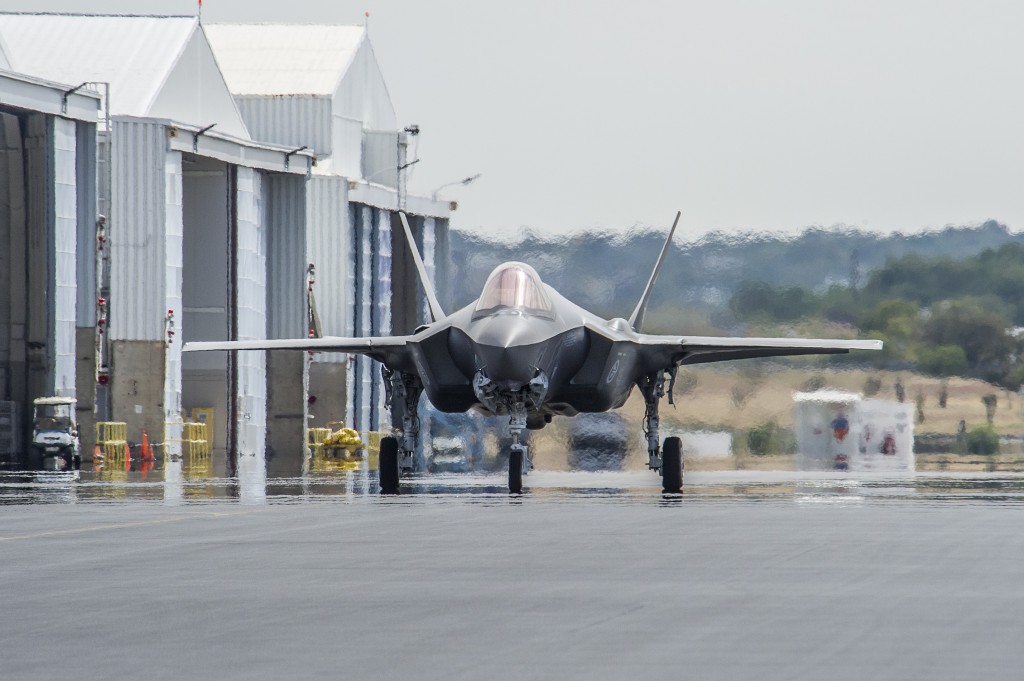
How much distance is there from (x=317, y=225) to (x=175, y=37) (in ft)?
23.0

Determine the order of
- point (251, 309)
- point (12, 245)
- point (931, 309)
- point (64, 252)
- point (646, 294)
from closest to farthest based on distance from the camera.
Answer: point (646, 294) < point (931, 309) < point (64, 252) < point (12, 245) < point (251, 309)

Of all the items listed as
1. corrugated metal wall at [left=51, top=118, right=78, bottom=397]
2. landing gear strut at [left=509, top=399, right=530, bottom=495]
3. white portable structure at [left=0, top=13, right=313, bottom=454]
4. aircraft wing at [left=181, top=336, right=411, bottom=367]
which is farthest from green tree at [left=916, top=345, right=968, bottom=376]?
white portable structure at [left=0, top=13, right=313, bottom=454]

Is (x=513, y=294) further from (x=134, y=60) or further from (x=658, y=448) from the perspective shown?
(x=134, y=60)

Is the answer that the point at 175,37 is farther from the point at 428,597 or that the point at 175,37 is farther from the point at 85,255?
the point at 428,597

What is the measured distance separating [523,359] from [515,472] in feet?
4.43

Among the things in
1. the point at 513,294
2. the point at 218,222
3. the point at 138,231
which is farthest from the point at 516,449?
the point at 218,222

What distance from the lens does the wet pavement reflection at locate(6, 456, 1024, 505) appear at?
58.6 ft

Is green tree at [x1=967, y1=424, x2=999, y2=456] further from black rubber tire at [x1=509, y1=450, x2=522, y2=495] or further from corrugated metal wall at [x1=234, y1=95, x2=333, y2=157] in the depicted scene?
corrugated metal wall at [x1=234, y1=95, x2=333, y2=157]

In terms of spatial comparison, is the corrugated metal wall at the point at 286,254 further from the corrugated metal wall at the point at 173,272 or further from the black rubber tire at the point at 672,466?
the black rubber tire at the point at 672,466

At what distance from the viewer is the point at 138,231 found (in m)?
40.2

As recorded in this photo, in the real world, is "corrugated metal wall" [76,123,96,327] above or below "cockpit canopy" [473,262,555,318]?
above

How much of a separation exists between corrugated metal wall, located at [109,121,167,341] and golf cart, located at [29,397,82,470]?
15.8 ft

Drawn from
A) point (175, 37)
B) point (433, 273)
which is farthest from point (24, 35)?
point (433, 273)

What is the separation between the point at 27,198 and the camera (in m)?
37.8
